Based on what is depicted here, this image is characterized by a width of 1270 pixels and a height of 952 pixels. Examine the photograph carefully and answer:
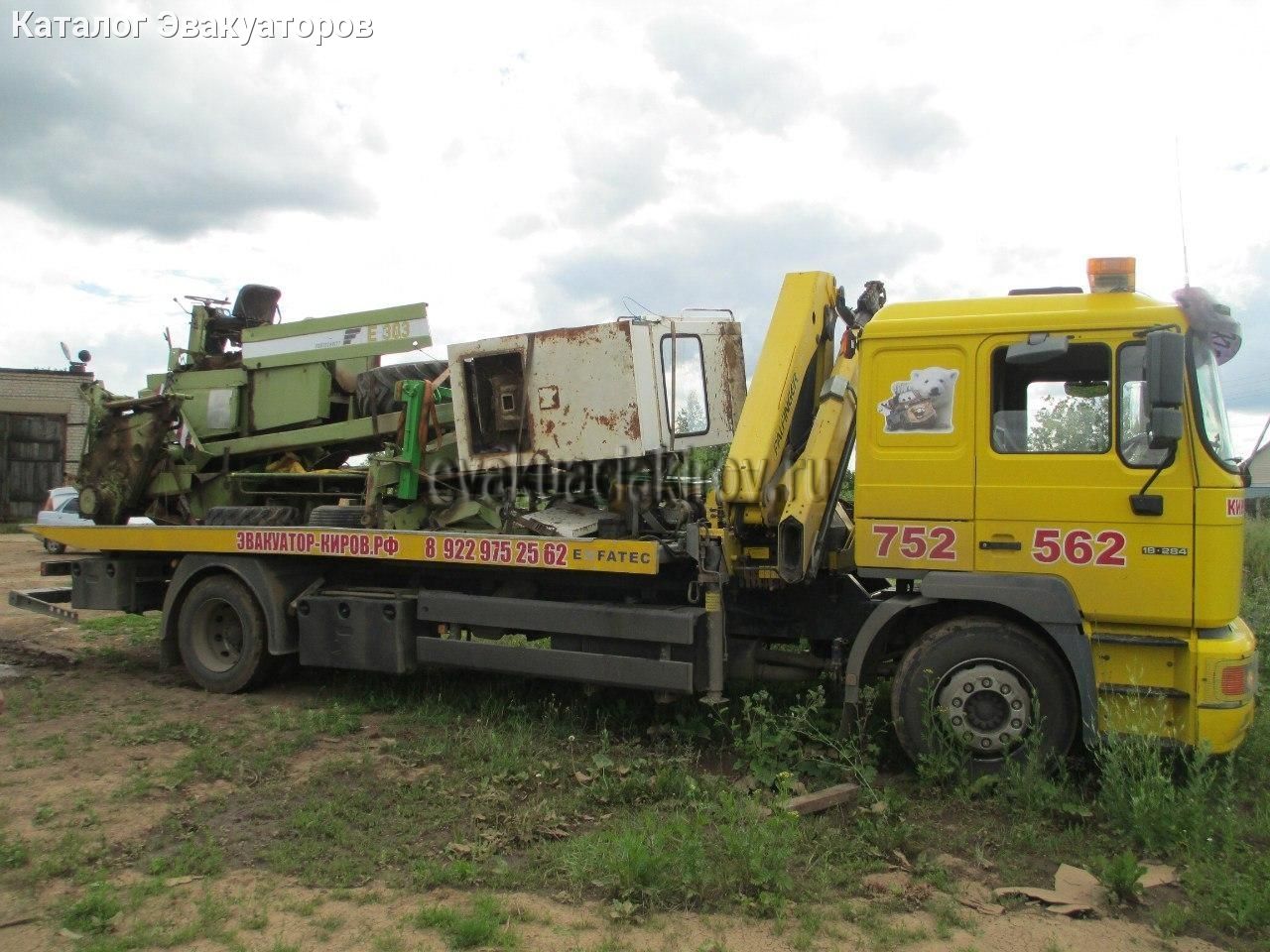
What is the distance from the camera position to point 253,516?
7816 millimetres

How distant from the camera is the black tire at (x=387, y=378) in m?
7.67

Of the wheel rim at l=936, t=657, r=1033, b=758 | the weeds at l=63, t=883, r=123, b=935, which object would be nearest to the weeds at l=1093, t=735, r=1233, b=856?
the wheel rim at l=936, t=657, r=1033, b=758

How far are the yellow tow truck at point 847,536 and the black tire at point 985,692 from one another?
1 cm

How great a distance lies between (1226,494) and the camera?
4816 millimetres

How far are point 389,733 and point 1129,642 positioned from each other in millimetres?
4449

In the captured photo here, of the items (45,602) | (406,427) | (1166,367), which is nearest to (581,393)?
(406,427)

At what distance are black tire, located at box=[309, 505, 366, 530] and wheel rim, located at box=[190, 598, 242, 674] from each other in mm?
1113

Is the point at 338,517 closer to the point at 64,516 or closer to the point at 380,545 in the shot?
the point at 380,545

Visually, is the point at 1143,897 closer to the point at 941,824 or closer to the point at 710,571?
the point at 941,824

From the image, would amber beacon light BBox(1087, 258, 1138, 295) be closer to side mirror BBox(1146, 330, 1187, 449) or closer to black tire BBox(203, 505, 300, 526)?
side mirror BBox(1146, 330, 1187, 449)

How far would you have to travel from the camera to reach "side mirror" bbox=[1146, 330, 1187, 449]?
453 cm

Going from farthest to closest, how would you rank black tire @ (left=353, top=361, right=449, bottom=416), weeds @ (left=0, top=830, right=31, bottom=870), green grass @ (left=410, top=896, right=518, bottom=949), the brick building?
the brick building
black tire @ (left=353, top=361, right=449, bottom=416)
weeds @ (left=0, top=830, right=31, bottom=870)
green grass @ (left=410, top=896, right=518, bottom=949)

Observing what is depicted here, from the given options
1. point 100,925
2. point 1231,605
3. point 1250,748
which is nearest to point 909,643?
point 1231,605

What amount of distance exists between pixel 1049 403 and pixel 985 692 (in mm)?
1574
